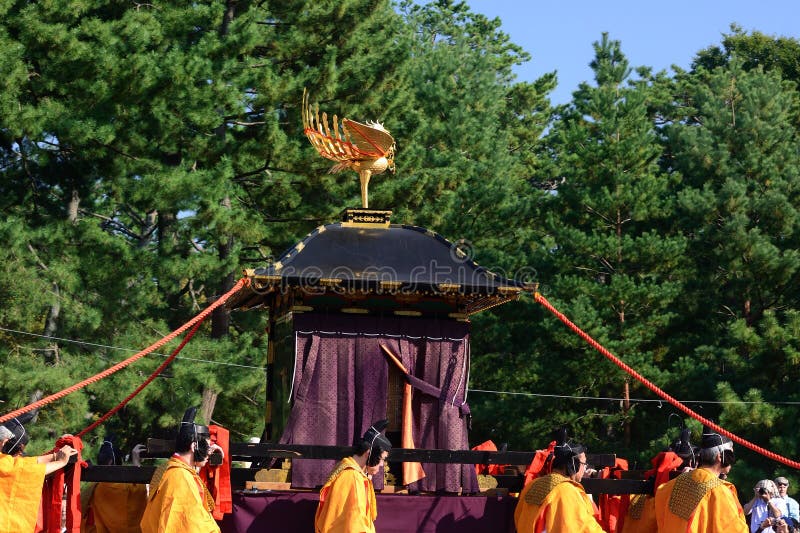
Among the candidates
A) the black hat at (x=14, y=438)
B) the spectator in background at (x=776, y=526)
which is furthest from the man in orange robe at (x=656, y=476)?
the black hat at (x=14, y=438)

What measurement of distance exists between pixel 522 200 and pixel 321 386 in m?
14.7

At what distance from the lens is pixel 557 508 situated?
27.5 ft

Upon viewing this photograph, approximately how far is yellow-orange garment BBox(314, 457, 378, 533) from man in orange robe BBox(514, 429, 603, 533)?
1.18m

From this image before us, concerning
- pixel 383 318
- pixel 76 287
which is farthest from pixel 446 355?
pixel 76 287

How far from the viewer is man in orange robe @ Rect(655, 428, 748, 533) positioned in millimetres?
8305

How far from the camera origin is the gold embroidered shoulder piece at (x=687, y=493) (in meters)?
8.40

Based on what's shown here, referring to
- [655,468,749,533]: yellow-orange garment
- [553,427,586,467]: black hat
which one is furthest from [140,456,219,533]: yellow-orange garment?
[655,468,749,533]: yellow-orange garment

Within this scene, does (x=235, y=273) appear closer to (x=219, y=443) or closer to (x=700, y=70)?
(x=219, y=443)

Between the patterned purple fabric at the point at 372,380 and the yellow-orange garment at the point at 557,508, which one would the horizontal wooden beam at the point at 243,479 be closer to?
the yellow-orange garment at the point at 557,508

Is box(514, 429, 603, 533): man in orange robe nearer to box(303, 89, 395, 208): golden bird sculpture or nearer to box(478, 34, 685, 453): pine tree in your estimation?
box(303, 89, 395, 208): golden bird sculpture

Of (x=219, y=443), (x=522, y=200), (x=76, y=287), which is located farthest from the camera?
(x=522, y=200)

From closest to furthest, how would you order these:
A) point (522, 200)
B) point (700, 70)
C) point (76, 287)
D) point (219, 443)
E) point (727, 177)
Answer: point (219, 443) < point (76, 287) < point (727, 177) < point (522, 200) < point (700, 70)

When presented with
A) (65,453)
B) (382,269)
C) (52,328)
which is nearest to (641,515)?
(382,269)

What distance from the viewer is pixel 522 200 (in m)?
25.1
